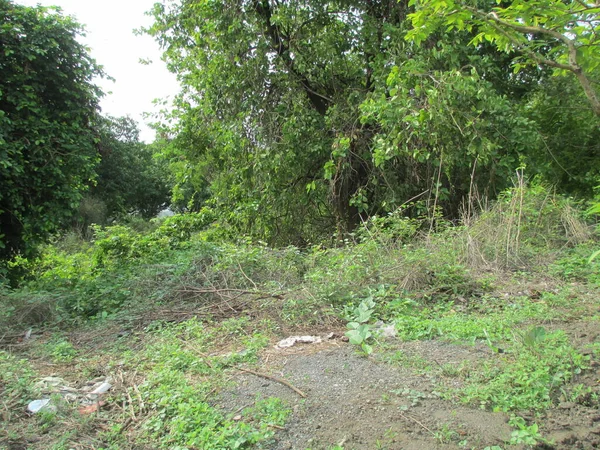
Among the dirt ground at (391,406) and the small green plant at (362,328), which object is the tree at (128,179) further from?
the dirt ground at (391,406)

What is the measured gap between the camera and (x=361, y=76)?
8.41m

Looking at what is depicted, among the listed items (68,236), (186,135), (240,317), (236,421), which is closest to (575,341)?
(236,421)

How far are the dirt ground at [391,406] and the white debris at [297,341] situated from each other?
1.27 feet

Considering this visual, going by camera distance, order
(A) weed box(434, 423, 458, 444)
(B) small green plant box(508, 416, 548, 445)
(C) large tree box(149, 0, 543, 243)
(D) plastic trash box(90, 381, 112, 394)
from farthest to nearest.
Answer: (C) large tree box(149, 0, 543, 243)
(D) plastic trash box(90, 381, 112, 394)
(A) weed box(434, 423, 458, 444)
(B) small green plant box(508, 416, 548, 445)

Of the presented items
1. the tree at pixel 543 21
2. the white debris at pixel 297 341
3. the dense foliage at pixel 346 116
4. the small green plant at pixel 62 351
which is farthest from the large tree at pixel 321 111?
the small green plant at pixel 62 351

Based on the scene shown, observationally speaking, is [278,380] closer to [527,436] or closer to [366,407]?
[366,407]

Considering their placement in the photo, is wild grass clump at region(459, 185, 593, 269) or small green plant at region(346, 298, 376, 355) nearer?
small green plant at region(346, 298, 376, 355)

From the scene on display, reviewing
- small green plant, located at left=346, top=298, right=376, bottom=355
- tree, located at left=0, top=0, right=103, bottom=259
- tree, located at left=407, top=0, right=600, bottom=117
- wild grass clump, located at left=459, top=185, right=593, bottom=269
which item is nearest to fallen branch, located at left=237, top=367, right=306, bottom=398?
small green plant, located at left=346, top=298, right=376, bottom=355

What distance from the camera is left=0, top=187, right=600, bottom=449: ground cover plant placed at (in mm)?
2494

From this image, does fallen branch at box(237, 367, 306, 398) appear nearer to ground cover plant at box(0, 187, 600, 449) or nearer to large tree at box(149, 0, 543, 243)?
ground cover plant at box(0, 187, 600, 449)

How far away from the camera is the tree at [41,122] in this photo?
647cm

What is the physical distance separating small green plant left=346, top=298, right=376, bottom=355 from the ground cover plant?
1cm

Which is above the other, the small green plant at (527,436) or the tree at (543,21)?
the tree at (543,21)

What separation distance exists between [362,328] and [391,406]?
1.04 meters
